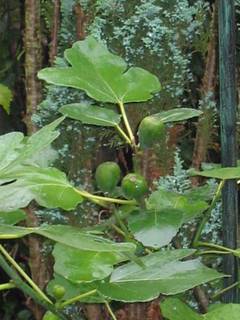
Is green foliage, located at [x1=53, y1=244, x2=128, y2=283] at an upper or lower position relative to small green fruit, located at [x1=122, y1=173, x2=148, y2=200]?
Answer: lower

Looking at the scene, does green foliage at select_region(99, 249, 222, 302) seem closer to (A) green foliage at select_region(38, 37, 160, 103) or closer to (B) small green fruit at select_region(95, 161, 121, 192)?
(B) small green fruit at select_region(95, 161, 121, 192)

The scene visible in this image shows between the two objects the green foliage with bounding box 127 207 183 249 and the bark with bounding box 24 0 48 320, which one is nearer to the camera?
the green foliage with bounding box 127 207 183 249

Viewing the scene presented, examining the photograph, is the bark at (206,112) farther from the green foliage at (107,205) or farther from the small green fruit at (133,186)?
the small green fruit at (133,186)

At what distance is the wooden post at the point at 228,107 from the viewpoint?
72 cm

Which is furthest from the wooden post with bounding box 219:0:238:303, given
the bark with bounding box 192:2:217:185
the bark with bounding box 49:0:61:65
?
the bark with bounding box 49:0:61:65

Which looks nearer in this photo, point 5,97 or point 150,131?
point 150,131

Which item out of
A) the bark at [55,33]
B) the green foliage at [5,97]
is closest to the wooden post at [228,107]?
the bark at [55,33]

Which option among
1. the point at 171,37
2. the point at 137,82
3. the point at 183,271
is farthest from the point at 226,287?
the point at 171,37

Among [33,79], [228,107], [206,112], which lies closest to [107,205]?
[228,107]

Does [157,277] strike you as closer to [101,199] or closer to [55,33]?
[101,199]

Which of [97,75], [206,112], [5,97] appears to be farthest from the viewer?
[5,97]

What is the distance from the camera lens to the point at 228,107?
74cm

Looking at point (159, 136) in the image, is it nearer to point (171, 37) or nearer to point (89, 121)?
point (89, 121)

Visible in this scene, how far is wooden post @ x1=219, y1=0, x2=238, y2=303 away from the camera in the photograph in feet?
2.37
